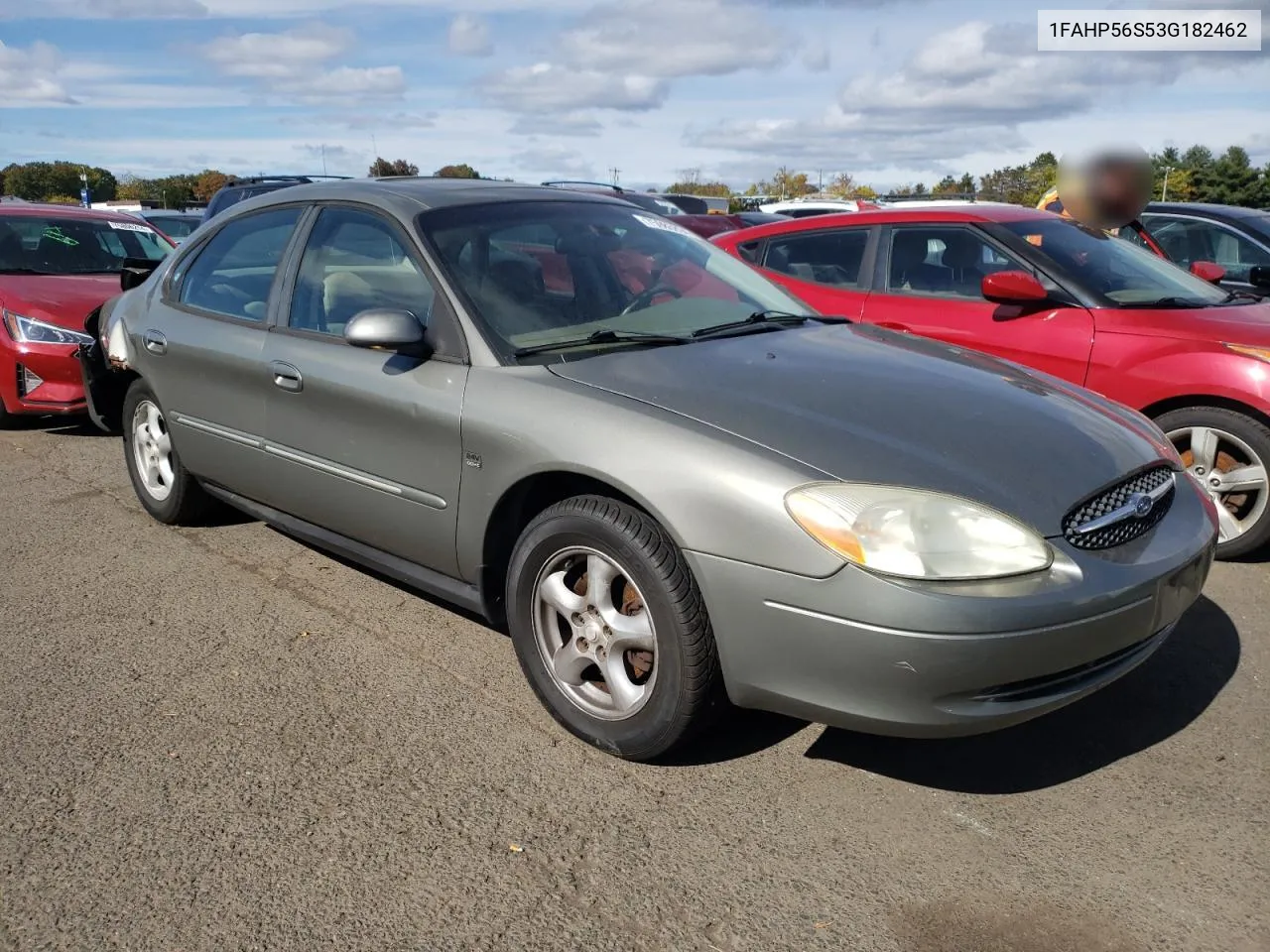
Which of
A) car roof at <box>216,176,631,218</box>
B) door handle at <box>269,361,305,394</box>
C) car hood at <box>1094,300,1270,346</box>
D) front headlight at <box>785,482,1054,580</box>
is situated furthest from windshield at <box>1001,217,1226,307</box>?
door handle at <box>269,361,305,394</box>

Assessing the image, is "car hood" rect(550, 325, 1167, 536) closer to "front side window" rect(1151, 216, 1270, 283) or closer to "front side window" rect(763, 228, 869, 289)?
"front side window" rect(763, 228, 869, 289)

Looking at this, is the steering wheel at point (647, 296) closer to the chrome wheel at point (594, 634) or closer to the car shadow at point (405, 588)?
the chrome wheel at point (594, 634)

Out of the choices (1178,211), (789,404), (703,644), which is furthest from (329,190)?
(1178,211)

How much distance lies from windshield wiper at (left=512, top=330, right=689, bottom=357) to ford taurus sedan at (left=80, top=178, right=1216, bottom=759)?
2 centimetres

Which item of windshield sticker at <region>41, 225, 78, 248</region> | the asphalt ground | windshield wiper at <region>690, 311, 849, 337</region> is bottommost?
the asphalt ground

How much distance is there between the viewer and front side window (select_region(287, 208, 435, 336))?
3.58 meters

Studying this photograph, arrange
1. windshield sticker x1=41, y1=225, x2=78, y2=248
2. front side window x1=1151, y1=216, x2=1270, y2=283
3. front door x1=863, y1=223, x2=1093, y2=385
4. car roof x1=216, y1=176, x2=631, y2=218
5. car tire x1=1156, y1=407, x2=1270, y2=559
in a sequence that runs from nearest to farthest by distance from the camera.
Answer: car roof x1=216, y1=176, x2=631, y2=218
car tire x1=1156, y1=407, x2=1270, y2=559
front door x1=863, y1=223, x2=1093, y2=385
front side window x1=1151, y1=216, x2=1270, y2=283
windshield sticker x1=41, y1=225, x2=78, y2=248

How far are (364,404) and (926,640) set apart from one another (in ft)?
6.61

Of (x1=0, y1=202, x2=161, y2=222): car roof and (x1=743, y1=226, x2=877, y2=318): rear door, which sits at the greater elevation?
(x1=0, y1=202, x2=161, y2=222): car roof

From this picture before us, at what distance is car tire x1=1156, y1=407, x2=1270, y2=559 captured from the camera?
176 inches

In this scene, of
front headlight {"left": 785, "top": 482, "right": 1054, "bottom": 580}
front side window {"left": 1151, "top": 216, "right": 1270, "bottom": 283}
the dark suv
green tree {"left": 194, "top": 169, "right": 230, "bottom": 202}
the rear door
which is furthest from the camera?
green tree {"left": 194, "top": 169, "right": 230, "bottom": 202}

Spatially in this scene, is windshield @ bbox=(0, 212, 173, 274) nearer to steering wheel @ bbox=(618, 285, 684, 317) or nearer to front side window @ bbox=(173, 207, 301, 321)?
front side window @ bbox=(173, 207, 301, 321)

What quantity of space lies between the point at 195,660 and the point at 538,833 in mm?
1616

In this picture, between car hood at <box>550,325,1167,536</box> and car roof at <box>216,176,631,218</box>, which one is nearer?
car hood at <box>550,325,1167,536</box>
